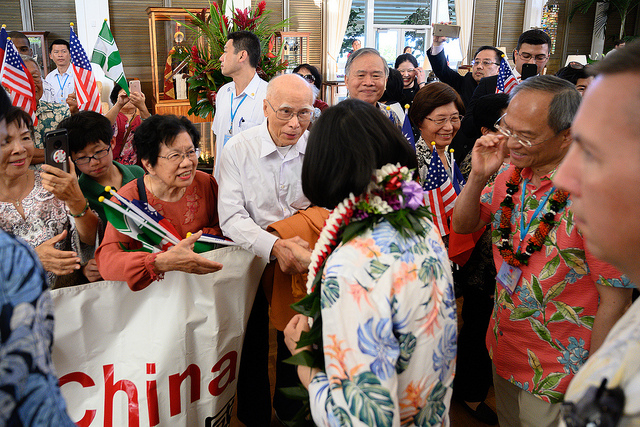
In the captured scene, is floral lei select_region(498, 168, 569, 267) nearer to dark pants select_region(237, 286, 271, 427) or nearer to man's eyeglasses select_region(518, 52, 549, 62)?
dark pants select_region(237, 286, 271, 427)

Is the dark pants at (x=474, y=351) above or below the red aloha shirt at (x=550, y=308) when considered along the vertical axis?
below

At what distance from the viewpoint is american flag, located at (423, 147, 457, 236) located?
2.27m

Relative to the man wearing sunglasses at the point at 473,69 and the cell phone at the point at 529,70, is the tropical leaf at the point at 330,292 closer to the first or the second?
the cell phone at the point at 529,70

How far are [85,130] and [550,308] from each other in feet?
6.58

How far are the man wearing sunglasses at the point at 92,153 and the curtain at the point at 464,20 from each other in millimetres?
9216

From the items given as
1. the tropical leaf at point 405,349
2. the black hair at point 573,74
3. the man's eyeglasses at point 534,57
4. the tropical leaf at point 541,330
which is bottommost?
the tropical leaf at point 541,330

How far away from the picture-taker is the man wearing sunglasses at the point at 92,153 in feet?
6.96

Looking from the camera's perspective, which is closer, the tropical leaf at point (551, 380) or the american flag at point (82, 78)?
the tropical leaf at point (551, 380)

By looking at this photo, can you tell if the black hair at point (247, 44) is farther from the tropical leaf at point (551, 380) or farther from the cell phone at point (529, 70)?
the tropical leaf at point (551, 380)

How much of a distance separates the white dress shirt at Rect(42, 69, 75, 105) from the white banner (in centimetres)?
426

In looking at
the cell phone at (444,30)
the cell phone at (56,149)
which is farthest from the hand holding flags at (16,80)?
the cell phone at (444,30)

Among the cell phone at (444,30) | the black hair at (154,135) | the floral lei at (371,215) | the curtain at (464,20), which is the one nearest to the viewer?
the floral lei at (371,215)

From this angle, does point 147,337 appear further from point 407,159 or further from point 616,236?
point 616,236

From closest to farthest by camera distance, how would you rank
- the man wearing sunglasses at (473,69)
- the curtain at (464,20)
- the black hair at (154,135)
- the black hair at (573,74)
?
the black hair at (154,135) < the black hair at (573,74) < the man wearing sunglasses at (473,69) < the curtain at (464,20)
